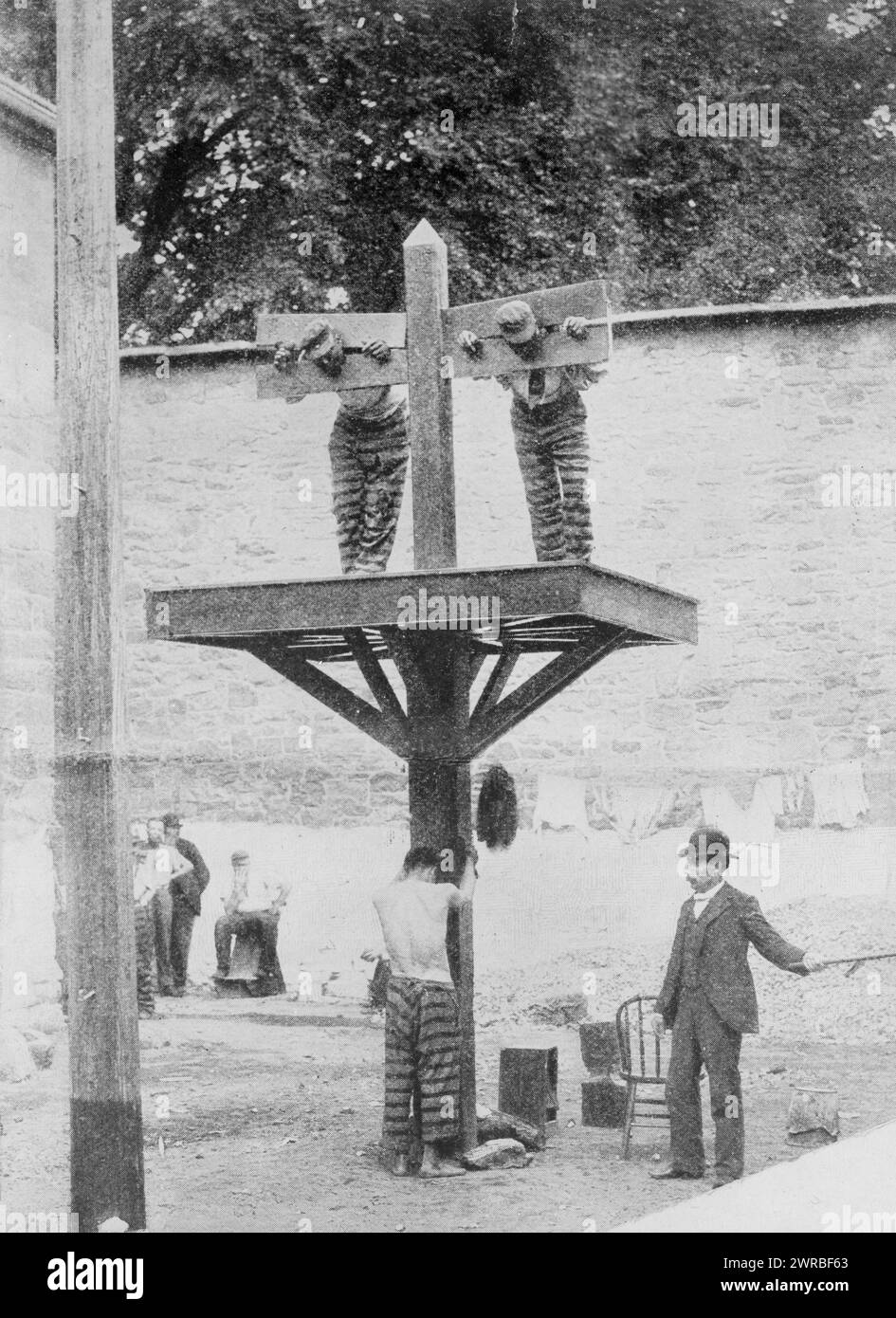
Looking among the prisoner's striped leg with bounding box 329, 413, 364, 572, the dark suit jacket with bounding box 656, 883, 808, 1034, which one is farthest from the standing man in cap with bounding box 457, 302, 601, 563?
the dark suit jacket with bounding box 656, 883, 808, 1034

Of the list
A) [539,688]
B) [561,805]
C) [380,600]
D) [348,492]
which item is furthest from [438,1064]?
[561,805]

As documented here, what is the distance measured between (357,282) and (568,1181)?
7752 millimetres

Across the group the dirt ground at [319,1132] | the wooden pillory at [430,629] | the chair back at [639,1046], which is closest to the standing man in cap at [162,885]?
the dirt ground at [319,1132]

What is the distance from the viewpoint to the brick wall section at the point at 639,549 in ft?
35.4

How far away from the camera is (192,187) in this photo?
1234 cm

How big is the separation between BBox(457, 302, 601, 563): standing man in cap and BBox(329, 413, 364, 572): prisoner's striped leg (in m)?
0.76

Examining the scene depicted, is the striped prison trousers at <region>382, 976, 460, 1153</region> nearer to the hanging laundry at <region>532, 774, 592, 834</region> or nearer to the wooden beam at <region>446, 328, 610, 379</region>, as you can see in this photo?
the wooden beam at <region>446, 328, 610, 379</region>

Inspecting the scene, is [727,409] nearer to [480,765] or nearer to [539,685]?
[480,765]

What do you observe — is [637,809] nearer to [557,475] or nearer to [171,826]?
[171,826]

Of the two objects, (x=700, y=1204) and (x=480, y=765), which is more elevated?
(x=480, y=765)

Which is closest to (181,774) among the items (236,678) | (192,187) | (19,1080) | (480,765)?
(236,678)

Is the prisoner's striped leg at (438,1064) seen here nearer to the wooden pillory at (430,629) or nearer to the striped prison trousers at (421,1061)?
the striped prison trousers at (421,1061)

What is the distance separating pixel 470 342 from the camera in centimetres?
716

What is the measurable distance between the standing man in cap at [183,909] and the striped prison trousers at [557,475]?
477 centimetres
